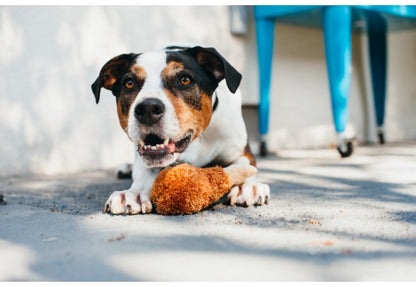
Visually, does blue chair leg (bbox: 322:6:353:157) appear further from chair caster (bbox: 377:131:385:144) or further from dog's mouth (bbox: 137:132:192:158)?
dog's mouth (bbox: 137:132:192:158)

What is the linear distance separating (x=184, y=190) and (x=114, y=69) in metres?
0.71

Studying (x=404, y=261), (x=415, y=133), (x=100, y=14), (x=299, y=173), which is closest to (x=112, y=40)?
(x=100, y=14)

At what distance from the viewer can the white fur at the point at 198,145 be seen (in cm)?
163

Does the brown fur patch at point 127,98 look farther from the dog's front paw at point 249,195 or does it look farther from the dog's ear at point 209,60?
the dog's front paw at point 249,195

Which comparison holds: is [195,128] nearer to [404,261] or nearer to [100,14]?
[404,261]

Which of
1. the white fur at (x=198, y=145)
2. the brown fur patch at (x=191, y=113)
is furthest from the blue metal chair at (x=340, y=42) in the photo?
the brown fur patch at (x=191, y=113)

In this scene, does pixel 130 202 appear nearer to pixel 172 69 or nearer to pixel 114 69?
pixel 172 69

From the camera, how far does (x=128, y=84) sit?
5.88 feet

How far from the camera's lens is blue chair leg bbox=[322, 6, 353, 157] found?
3219 mm

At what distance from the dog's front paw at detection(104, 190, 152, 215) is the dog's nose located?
271 millimetres

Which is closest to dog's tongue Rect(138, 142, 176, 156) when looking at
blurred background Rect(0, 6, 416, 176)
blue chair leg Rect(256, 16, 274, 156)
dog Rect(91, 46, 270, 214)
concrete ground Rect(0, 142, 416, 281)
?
dog Rect(91, 46, 270, 214)

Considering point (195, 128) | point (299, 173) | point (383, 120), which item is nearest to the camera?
point (195, 128)

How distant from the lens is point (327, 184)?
2.23 m

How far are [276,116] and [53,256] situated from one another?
3.43 metres
